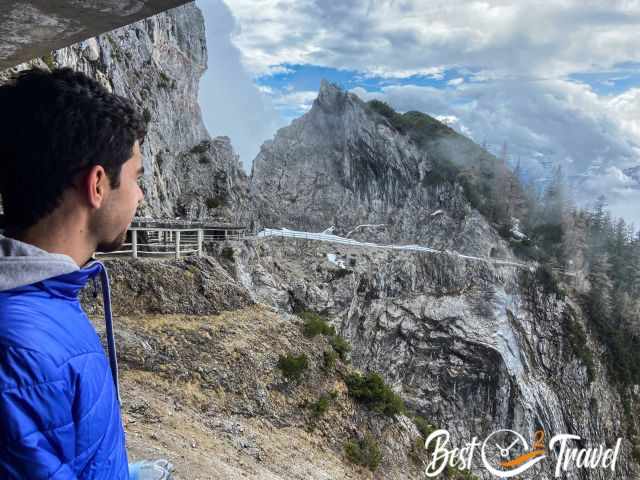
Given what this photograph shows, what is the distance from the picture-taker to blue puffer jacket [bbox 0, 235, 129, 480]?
1.15m

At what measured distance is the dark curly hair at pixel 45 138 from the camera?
137 cm

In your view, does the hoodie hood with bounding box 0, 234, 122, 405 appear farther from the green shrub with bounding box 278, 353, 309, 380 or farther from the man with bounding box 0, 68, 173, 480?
the green shrub with bounding box 278, 353, 309, 380

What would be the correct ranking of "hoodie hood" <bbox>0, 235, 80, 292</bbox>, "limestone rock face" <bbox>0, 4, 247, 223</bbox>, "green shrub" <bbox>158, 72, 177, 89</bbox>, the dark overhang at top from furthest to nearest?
1. "green shrub" <bbox>158, 72, 177, 89</bbox>
2. "limestone rock face" <bbox>0, 4, 247, 223</bbox>
3. the dark overhang at top
4. "hoodie hood" <bbox>0, 235, 80, 292</bbox>

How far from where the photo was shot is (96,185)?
58.2 inches

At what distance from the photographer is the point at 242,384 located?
12523 millimetres

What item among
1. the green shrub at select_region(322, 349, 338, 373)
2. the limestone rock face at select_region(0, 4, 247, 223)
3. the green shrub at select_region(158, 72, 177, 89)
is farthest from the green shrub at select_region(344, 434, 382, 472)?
the green shrub at select_region(158, 72, 177, 89)

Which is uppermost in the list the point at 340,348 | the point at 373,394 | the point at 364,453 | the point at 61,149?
the point at 61,149

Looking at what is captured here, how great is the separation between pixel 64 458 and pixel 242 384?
11.9 meters

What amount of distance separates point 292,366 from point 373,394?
3.30m

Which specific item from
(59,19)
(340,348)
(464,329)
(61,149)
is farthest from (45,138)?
(464,329)

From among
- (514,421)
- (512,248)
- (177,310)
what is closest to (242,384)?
(177,310)

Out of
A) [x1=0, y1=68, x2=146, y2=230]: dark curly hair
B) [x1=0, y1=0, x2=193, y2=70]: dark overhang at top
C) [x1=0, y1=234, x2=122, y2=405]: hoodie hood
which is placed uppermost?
[x1=0, y1=0, x2=193, y2=70]: dark overhang at top

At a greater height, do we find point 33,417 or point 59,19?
point 59,19

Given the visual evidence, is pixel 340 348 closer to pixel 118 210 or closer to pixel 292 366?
pixel 292 366
